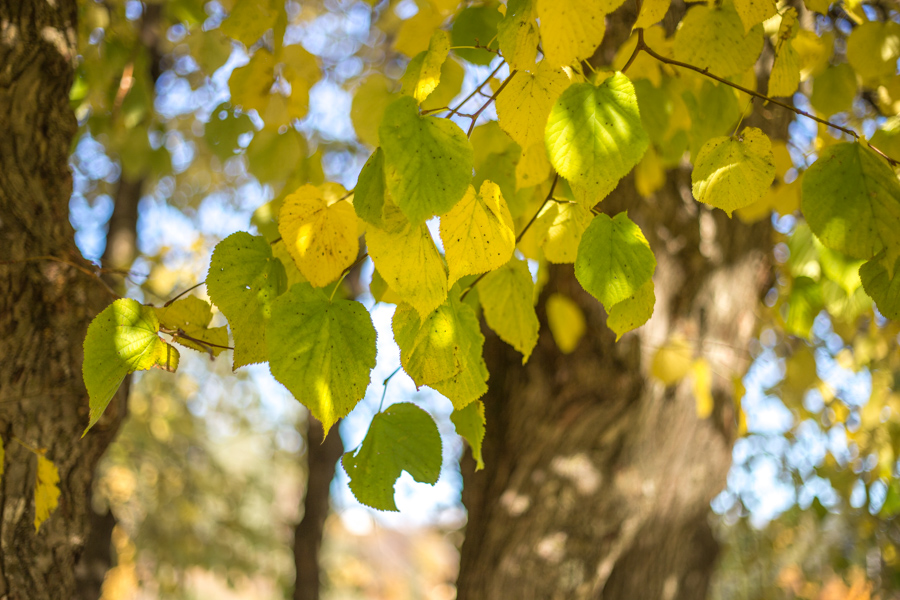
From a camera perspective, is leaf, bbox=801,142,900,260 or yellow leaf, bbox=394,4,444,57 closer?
leaf, bbox=801,142,900,260

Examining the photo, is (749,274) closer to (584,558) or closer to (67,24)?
(584,558)

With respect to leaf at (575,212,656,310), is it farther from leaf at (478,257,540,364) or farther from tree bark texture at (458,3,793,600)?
tree bark texture at (458,3,793,600)

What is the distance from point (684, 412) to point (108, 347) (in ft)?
5.81

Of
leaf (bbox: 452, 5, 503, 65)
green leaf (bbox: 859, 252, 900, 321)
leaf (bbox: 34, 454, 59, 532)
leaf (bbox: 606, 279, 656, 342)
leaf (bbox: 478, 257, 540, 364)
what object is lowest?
leaf (bbox: 34, 454, 59, 532)

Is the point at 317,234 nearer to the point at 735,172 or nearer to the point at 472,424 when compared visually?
the point at 472,424

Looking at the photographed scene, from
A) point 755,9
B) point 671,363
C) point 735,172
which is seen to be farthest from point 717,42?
point 671,363

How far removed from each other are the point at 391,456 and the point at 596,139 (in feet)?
1.40

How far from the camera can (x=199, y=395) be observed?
17.7 feet

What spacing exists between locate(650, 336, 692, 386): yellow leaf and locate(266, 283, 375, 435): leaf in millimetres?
1313

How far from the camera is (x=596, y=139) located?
24.2 inches

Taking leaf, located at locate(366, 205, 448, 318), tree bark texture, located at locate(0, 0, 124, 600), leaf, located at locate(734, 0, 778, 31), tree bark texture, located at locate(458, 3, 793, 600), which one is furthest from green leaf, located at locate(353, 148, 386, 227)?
tree bark texture, located at locate(458, 3, 793, 600)

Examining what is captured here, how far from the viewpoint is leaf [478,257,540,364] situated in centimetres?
87

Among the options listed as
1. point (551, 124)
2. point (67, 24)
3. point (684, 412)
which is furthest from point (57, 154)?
point (684, 412)

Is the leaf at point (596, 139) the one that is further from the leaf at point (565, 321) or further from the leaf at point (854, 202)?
the leaf at point (565, 321)
